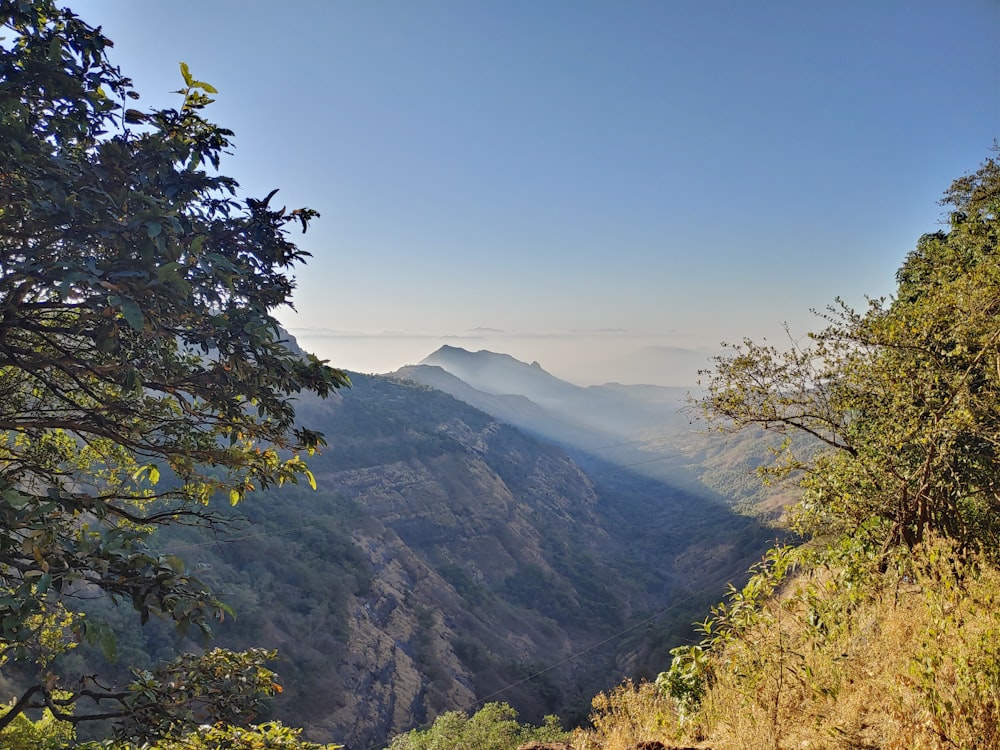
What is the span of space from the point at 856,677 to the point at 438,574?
179 feet

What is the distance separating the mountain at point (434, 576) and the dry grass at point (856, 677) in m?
14.8

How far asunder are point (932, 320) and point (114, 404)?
8916mm

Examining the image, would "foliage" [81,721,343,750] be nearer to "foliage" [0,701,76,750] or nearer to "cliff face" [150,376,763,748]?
"foliage" [0,701,76,750]

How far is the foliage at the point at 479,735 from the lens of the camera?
21.7 meters

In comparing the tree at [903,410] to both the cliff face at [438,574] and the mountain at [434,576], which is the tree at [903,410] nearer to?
the mountain at [434,576]

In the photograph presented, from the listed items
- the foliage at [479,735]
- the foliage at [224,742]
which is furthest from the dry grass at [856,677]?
the foliage at [479,735]

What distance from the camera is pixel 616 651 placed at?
50.3 meters

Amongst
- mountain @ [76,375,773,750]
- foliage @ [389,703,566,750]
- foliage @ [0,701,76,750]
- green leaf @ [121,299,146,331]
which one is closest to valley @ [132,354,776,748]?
mountain @ [76,375,773,750]

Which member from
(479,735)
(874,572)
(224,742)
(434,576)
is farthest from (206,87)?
(434,576)

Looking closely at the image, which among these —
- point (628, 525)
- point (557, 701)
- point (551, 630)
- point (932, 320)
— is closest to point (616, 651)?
point (551, 630)

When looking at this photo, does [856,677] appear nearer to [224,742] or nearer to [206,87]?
[224,742]

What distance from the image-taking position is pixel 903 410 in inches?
272

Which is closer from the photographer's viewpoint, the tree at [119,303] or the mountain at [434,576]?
the tree at [119,303]

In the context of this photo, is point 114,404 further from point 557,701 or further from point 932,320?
point 557,701
